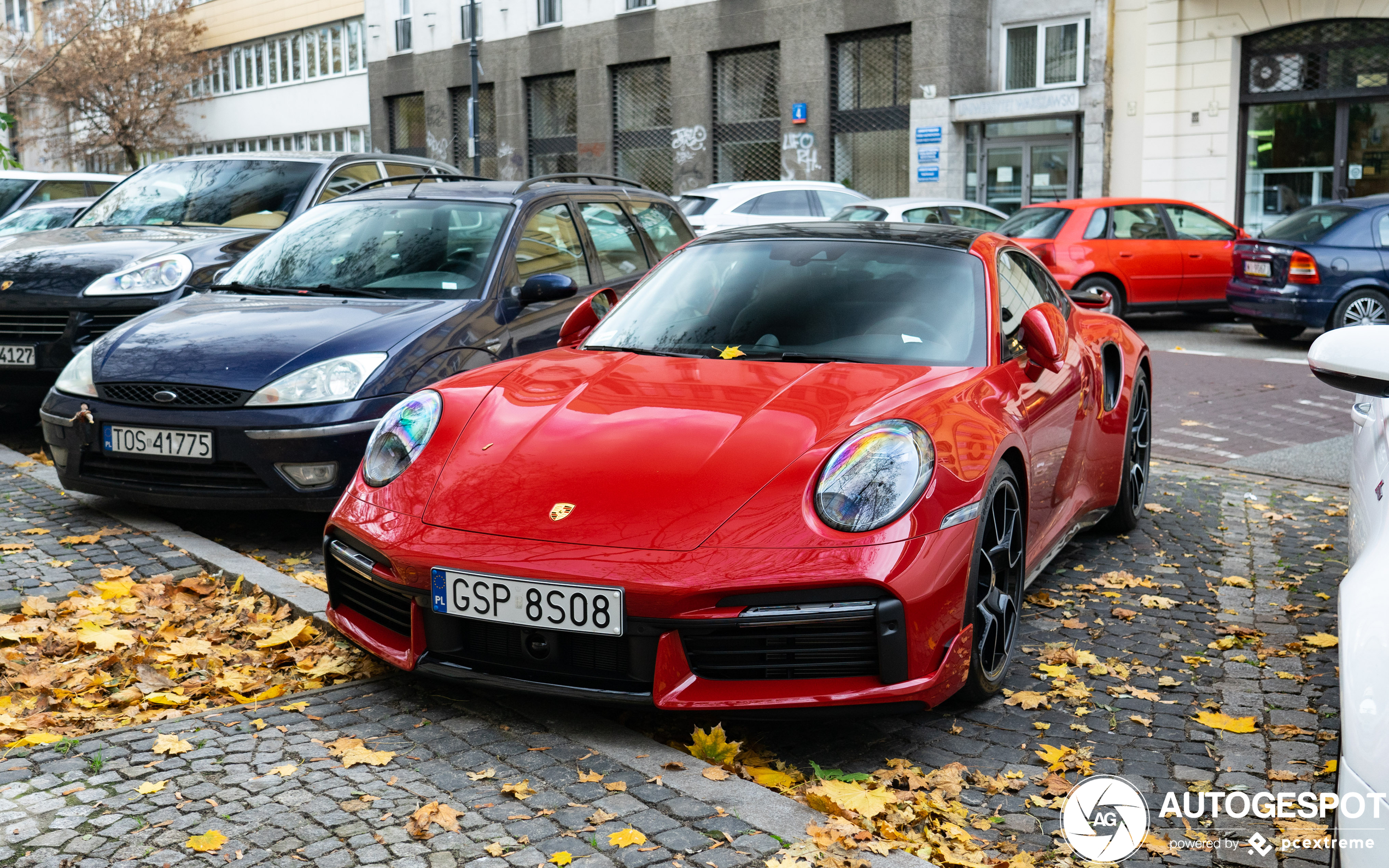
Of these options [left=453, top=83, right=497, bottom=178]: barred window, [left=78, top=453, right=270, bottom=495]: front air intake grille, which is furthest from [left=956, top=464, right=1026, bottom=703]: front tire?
[left=453, top=83, right=497, bottom=178]: barred window

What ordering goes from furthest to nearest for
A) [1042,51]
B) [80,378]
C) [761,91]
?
[761,91] → [1042,51] → [80,378]

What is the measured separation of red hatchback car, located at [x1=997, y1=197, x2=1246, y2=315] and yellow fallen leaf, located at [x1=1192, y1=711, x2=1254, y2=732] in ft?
38.5

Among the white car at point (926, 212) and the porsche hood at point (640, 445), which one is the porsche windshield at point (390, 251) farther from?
the white car at point (926, 212)

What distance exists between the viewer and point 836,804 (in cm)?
318

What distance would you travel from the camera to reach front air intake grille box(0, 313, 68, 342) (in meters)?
7.51

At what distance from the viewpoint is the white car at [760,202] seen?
60.8 feet

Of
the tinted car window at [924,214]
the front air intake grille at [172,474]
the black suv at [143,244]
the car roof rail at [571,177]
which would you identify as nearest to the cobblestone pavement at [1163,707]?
the front air intake grille at [172,474]

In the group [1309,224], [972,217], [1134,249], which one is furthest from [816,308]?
[972,217]

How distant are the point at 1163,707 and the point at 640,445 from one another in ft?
5.76

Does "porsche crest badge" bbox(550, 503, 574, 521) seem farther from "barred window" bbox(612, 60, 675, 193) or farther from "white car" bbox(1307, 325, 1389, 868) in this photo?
"barred window" bbox(612, 60, 675, 193)

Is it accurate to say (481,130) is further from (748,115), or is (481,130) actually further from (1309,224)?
(1309,224)

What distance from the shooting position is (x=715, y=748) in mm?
3527

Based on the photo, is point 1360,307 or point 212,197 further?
point 1360,307

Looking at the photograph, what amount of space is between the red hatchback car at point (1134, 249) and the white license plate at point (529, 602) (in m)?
12.6
